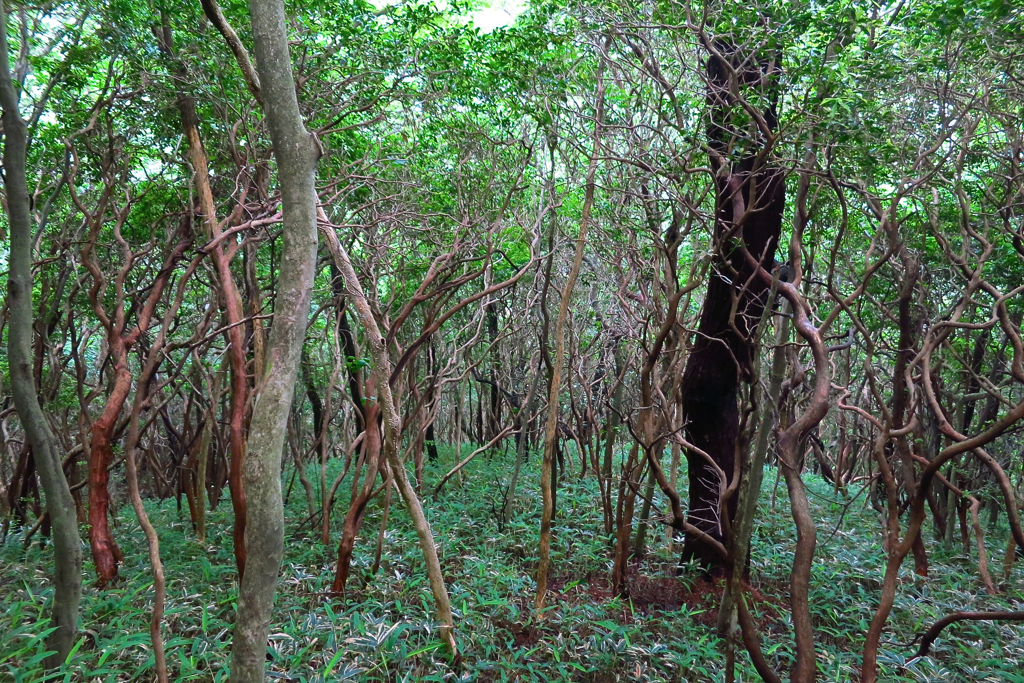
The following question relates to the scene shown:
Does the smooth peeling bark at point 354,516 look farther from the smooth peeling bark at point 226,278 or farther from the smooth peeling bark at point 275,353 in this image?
the smooth peeling bark at point 275,353

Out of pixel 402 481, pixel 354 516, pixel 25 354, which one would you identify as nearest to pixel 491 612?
pixel 354 516

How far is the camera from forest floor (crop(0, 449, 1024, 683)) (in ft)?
14.1

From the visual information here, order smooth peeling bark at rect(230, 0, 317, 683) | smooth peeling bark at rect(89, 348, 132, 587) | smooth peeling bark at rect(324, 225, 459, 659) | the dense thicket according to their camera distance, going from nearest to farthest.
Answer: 1. smooth peeling bark at rect(230, 0, 317, 683)
2. the dense thicket
3. smooth peeling bark at rect(324, 225, 459, 659)
4. smooth peeling bark at rect(89, 348, 132, 587)

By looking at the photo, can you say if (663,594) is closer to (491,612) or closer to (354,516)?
(491,612)

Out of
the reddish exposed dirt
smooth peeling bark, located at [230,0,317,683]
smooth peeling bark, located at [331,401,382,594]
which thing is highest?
smooth peeling bark, located at [230,0,317,683]

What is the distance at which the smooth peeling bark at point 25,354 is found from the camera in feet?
10.4

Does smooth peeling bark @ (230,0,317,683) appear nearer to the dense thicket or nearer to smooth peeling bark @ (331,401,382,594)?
the dense thicket

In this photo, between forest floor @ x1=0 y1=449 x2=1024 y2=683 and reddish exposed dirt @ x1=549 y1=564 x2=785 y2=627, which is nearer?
forest floor @ x1=0 y1=449 x2=1024 y2=683

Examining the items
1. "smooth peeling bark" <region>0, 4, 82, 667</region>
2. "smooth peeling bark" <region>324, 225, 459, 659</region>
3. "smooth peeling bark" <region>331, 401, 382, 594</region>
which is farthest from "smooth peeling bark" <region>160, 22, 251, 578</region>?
"smooth peeling bark" <region>0, 4, 82, 667</region>

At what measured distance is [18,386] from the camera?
10.6 ft

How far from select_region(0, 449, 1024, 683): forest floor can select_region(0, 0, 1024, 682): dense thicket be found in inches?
3.0

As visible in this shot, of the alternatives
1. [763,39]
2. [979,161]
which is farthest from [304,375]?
[979,161]

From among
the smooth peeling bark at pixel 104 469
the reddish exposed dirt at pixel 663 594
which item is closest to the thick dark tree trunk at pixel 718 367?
the reddish exposed dirt at pixel 663 594

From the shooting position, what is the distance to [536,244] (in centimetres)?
687
